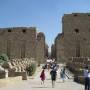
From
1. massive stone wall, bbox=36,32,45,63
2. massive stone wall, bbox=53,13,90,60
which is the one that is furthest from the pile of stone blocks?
massive stone wall, bbox=36,32,45,63

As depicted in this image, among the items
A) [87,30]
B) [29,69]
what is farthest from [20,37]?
[29,69]

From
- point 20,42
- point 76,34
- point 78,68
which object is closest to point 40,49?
point 20,42

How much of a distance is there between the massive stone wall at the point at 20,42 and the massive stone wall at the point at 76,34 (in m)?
3.58

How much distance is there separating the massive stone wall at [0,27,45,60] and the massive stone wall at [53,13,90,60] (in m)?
3.58

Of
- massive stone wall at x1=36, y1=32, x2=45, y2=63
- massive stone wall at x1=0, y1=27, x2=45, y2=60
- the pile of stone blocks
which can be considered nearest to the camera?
the pile of stone blocks

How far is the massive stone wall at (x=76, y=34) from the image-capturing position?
52438mm

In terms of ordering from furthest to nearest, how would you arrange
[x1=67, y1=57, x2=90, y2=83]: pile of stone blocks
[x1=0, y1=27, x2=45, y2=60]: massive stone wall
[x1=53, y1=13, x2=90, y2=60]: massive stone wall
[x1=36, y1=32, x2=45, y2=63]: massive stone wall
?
[x1=0, y1=27, x2=45, y2=60]: massive stone wall → [x1=53, y1=13, x2=90, y2=60]: massive stone wall → [x1=36, y1=32, x2=45, y2=63]: massive stone wall → [x1=67, y1=57, x2=90, y2=83]: pile of stone blocks

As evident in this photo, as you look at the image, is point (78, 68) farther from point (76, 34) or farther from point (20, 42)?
point (20, 42)

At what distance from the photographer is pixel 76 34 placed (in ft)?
175

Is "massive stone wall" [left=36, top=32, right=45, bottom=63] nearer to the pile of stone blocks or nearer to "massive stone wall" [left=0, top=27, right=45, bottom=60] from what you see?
"massive stone wall" [left=0, top=27, right=45, bottom=60]

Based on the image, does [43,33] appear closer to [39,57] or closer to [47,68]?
[39,57]

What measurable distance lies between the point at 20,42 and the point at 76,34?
329 inches

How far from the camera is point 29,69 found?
33.2 meters

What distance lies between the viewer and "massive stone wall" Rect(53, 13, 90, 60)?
52.4m
